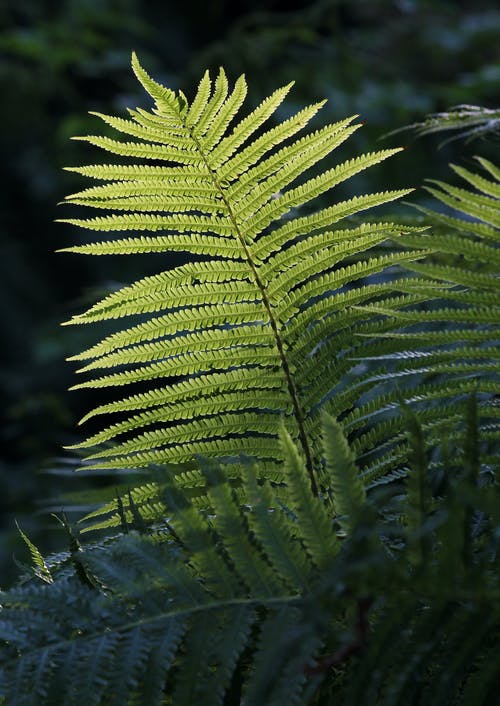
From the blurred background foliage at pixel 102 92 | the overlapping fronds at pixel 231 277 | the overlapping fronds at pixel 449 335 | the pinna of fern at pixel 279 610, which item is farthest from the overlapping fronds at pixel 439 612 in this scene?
the blurred background foliage at pixel 102 92

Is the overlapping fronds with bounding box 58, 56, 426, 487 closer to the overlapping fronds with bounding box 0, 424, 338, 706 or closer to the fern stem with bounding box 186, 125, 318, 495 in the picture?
the fern stem with bounding box 186, 125, 318, 495

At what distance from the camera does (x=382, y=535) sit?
78 cm

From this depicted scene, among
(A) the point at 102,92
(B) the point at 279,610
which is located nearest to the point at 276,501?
(B) the point at 279,610

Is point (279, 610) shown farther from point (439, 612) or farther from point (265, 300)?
point (265, 300)

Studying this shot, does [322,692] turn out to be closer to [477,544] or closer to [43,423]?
[477,544]

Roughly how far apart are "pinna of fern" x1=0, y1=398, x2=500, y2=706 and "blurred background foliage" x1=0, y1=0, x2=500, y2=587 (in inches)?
82.7

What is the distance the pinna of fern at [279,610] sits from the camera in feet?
1.72

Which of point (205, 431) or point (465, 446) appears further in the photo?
point (205, 431)

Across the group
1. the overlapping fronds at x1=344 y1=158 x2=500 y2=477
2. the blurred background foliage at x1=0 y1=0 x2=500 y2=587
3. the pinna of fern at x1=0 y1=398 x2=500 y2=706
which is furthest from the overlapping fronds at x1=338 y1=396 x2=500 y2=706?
the blurred background foliage at x1=0 y1=0 x2=500 y2=587

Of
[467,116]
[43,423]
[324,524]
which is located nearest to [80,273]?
[43,423]

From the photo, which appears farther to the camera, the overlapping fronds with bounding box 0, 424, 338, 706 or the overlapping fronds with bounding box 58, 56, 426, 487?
the overlapping fronds with bounding box 58, 56, 426, 487

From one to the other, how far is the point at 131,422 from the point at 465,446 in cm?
35

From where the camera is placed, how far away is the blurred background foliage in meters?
3.17

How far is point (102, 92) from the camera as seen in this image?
571 cm
